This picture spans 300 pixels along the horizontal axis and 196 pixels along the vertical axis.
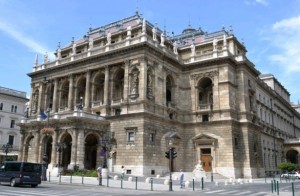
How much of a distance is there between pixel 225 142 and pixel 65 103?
2522 cm

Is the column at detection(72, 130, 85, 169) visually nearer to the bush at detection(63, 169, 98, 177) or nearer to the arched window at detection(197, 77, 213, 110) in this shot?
the bush at detection(63, 169, 98, 177)

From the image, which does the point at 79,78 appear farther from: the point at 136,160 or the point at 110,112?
the point at 136,160

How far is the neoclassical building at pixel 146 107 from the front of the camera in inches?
1586

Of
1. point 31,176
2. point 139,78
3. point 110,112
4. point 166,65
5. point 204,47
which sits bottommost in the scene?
point 31,176

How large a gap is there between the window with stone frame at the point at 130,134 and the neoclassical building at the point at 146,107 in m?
0.07

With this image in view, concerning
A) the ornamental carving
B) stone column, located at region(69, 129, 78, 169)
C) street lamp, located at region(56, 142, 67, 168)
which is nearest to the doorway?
the ornamental carving

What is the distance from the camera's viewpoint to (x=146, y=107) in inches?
1587

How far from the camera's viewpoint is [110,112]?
43625 mm

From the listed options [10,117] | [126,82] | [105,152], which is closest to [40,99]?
[126,82]

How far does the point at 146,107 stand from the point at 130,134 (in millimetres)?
3899

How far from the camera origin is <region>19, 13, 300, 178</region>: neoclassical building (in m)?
40.3

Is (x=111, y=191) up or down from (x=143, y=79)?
down

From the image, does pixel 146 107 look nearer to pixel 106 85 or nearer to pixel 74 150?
pixel 106 85

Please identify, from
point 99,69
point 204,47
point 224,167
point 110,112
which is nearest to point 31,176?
point 110,112
